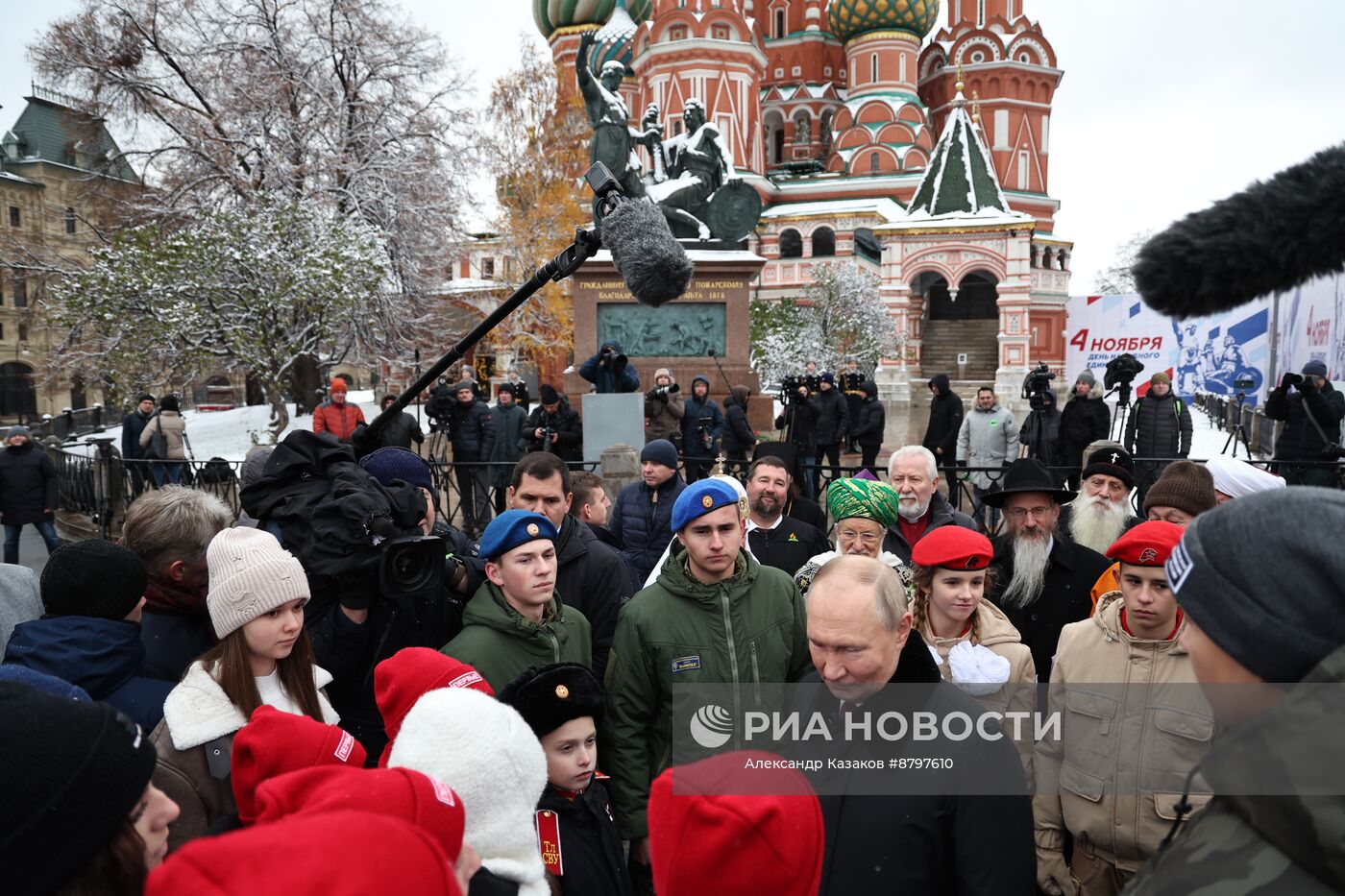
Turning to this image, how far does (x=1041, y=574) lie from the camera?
424 cm

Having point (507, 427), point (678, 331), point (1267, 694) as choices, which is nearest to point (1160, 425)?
point (678, 331)

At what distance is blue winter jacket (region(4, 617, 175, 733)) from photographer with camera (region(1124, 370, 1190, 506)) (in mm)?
10076

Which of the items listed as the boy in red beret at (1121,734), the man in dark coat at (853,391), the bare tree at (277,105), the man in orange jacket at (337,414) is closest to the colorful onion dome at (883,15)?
the bare tree at (277,105)

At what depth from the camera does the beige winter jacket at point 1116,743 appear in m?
2.81

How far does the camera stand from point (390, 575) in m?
2.84

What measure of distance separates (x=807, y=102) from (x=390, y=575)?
184ft

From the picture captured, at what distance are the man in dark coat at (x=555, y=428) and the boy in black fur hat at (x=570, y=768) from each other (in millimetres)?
8527

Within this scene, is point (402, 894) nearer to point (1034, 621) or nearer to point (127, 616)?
point (127, 616)

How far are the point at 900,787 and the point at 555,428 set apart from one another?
9.42 m

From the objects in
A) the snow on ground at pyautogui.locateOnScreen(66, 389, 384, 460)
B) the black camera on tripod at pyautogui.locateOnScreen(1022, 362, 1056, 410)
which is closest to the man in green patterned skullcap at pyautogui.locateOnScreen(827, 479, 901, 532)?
the black camera on tripod at pyautogui.locateOnScreen(1022, 362, 1056, 410)

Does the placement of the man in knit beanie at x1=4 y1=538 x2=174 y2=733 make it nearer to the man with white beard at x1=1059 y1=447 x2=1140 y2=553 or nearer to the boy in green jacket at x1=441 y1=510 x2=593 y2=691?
the boy in green jacket at x1=441 y1=510 x2=593 y2=691

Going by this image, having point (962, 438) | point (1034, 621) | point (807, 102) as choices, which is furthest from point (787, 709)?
point (807, 102)

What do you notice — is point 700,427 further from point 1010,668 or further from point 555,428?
point 1010,668

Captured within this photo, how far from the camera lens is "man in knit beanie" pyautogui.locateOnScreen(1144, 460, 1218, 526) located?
4.25 m
